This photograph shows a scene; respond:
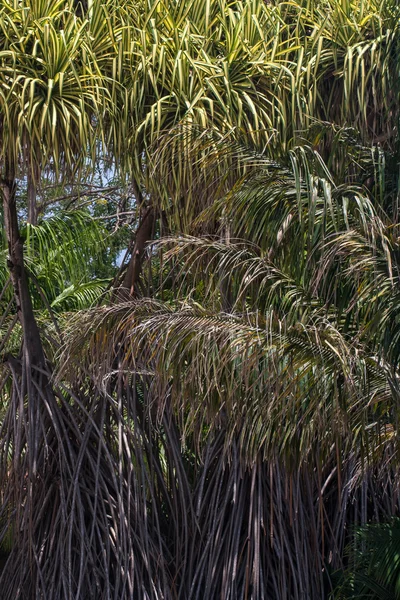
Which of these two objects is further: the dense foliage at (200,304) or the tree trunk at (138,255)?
the tree trunk at (138,255)

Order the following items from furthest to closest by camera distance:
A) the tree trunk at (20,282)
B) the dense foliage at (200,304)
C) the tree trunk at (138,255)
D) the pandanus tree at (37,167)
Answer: the tree trunk at (138,255)
the tree trunk at (20,282)
the pandanus tree at (37,167)
the dense foliage at (200,304)

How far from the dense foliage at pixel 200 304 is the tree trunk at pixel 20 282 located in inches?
0.6

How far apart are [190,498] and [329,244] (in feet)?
7.28

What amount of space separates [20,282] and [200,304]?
1.86 m

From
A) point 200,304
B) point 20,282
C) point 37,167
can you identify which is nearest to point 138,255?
point 20,282

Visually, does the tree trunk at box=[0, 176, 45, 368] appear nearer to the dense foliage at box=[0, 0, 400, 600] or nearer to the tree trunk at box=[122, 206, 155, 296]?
the dense foliage at box=[0, 0, 400, 600]

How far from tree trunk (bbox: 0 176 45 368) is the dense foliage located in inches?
0.6

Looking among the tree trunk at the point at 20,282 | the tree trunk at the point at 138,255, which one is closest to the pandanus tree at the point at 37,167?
the tree trunk at the point at 20,282

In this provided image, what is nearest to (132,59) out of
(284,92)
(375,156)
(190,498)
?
(284,92)

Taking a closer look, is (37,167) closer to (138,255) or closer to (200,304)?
(138,255)

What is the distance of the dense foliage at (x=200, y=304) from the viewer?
3400 millimetres

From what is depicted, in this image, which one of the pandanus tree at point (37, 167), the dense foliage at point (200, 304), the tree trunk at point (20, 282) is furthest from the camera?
the tree trunk at point (20, 282)

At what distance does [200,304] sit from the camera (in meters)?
3.91

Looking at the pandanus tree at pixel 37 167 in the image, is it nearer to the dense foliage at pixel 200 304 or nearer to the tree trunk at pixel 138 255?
the dense foliage at pixel 200 304
